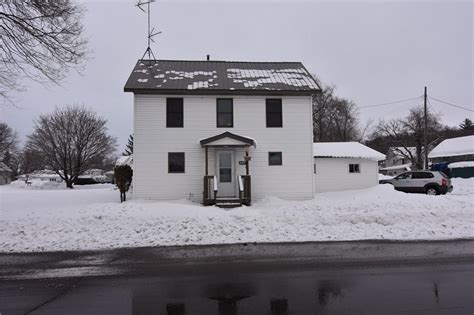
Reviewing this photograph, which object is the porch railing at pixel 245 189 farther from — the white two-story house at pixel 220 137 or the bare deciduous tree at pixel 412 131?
the bare deciduous tree at pixel 412 131

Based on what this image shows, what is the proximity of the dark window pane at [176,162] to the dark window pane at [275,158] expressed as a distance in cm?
457

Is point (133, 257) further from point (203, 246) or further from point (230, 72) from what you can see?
point (230, 72)

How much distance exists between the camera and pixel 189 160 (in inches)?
757

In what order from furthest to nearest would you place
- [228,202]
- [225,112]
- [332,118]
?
[332,118], [225,112], [228,202]

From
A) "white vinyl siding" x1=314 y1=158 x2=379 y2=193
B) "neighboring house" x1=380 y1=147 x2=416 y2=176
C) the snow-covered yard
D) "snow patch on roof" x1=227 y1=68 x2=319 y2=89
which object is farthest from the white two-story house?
"neighboring house" x1=380 y1=147 x2=416 y2=176

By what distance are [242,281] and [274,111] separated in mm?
14235

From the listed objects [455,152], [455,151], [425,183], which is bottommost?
[425,183]

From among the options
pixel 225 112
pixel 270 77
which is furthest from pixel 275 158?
pixel 270 77

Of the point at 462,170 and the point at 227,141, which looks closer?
the point at 227,141

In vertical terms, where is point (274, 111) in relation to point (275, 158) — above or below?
above

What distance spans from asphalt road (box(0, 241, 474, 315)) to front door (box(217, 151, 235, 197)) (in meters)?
9.25

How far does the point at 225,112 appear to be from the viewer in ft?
65.2

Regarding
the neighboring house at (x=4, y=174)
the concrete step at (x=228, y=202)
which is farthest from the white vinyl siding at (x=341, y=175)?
the neighboring house at (x=4, y=174)

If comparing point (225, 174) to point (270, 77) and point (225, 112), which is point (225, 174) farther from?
point (270, 77)
